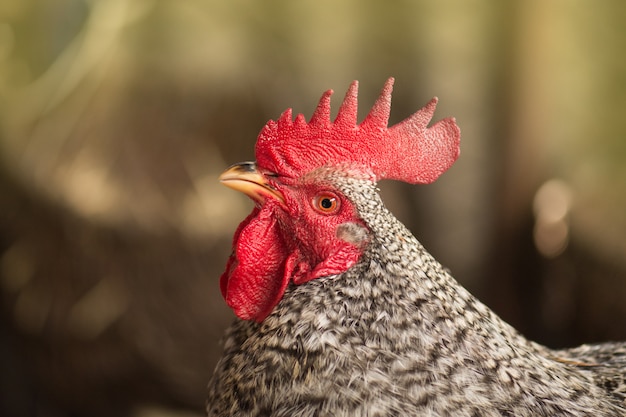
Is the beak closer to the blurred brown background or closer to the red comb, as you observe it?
the red comb

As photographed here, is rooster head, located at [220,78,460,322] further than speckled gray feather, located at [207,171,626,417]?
Yes

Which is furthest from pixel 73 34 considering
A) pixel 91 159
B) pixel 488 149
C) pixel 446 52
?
pixel 488 149

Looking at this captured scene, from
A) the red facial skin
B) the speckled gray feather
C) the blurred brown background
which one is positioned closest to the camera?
the speckled gray feather

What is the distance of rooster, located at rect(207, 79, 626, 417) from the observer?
1.79m

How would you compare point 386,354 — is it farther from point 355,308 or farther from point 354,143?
point 354,143

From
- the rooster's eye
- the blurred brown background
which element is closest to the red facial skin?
the rooster's eye

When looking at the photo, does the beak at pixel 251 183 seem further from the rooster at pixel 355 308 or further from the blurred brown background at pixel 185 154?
the blurred brown background at pixel 185 154

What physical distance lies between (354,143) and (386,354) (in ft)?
2.14

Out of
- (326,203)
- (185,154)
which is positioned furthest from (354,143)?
(185,154)

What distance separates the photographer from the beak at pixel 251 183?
196 cm

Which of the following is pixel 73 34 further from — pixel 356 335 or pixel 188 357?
pixel 356 335

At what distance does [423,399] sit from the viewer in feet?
5.79

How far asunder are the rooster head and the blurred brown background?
1.80 meters

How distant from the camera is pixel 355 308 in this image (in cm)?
185
